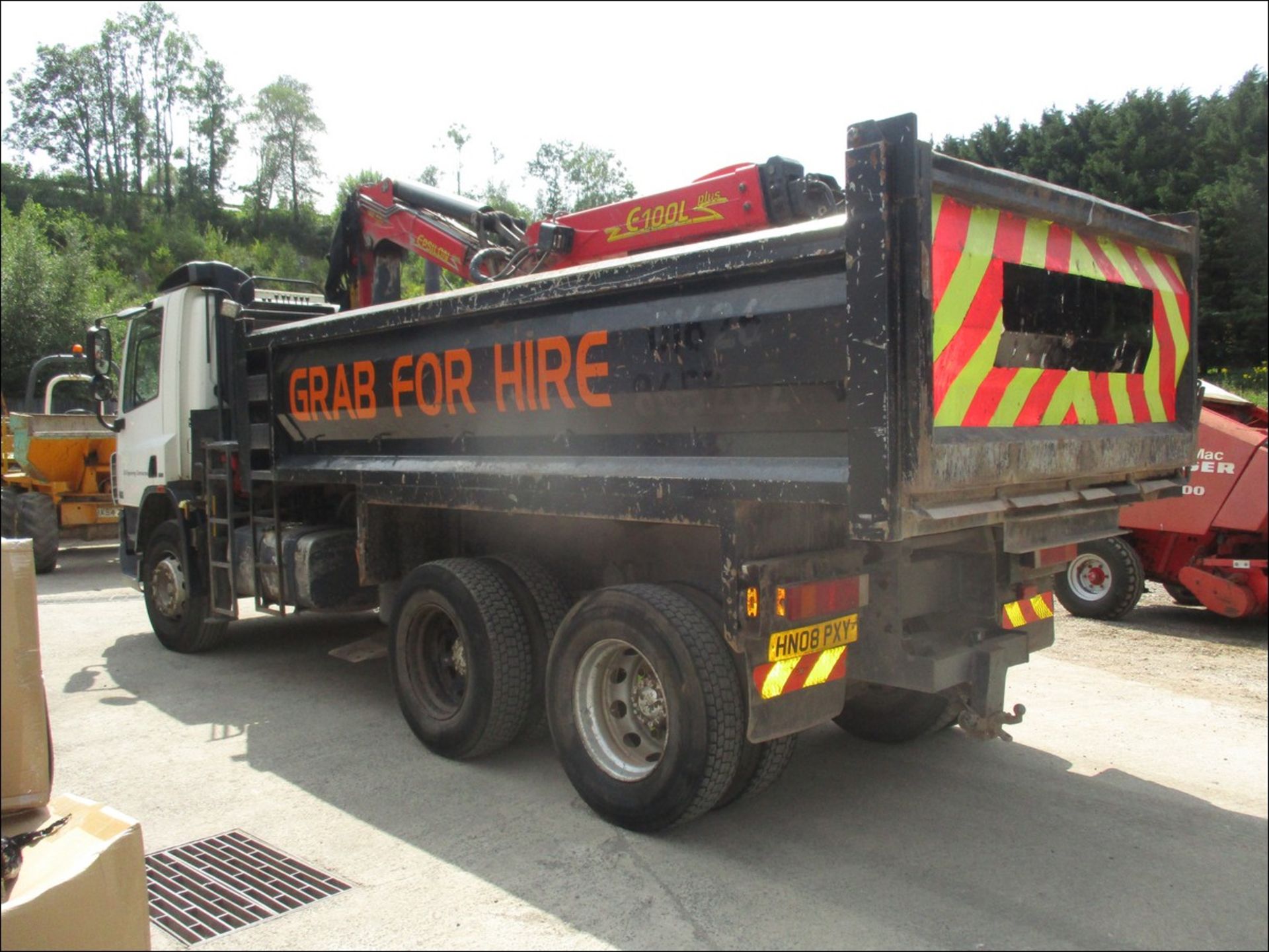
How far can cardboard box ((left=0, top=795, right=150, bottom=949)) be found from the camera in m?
2.64

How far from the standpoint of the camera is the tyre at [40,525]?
11977mm

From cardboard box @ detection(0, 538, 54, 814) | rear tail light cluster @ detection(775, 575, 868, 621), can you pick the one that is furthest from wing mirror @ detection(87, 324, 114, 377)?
rear tail light cluster @ detection(775, 575, 868, 621)

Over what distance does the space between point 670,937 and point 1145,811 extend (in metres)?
2.24

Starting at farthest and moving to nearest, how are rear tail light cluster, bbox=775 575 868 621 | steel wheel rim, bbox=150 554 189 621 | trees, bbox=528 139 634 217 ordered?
trees, bbox=528 139 634 217 < steel wheel rim, bbox=150 554 189 621 < rear tail light cluster, bbox=775 575 868 621

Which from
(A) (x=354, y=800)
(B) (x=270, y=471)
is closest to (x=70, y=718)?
(B) (x=270, y=471)

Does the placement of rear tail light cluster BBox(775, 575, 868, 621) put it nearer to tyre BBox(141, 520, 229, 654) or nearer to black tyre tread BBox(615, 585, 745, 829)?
black tyre tread BBox(615, 585, 745, 829)

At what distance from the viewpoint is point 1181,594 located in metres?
8.73

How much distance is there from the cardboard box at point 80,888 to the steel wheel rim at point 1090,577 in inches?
294

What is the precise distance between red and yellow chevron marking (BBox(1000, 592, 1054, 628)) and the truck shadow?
0.78 metres

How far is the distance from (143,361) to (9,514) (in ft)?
18.7

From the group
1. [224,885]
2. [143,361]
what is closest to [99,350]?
[143,361]

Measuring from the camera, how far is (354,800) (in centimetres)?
454

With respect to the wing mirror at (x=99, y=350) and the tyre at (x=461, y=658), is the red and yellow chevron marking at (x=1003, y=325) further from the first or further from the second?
the wing mirror at (x=99, y=350)

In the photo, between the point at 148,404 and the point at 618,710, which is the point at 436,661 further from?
the point at 148,404
